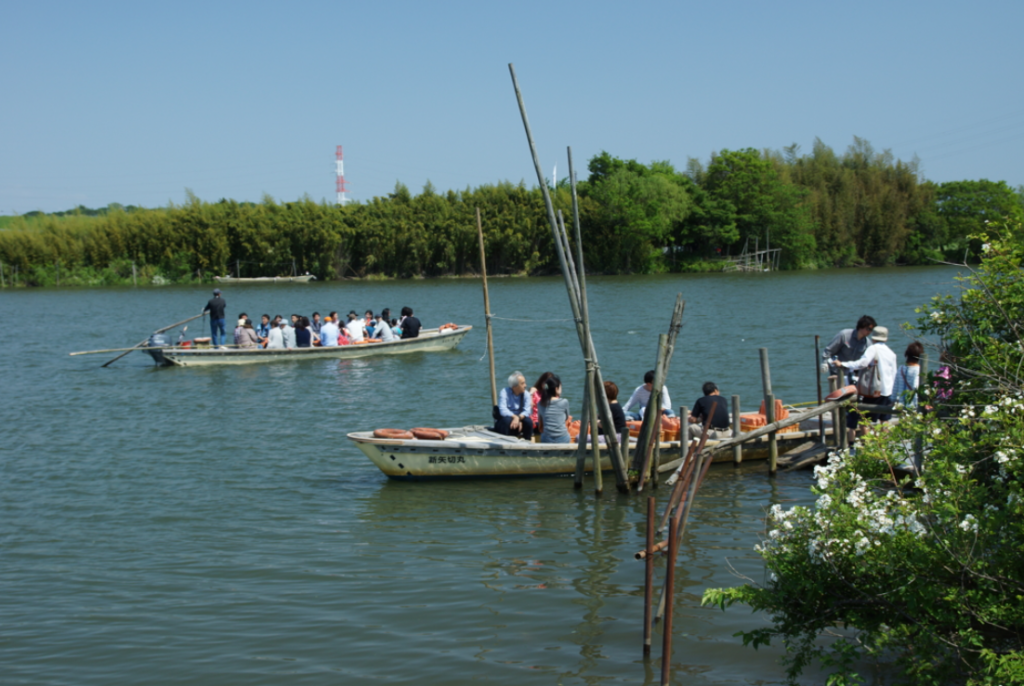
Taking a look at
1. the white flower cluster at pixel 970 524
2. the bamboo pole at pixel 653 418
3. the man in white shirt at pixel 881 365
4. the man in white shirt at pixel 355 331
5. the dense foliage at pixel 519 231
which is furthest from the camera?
the dense foliage at pixel 519 231

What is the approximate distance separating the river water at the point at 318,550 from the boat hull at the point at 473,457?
0.88ft

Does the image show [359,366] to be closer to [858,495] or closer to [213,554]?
[213,554]

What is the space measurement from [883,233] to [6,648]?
288 ft

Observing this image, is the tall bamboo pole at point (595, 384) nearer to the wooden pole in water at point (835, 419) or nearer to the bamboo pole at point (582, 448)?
the bamboo pole at point (582, 448)

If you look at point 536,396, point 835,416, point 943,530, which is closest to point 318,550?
point 536,396

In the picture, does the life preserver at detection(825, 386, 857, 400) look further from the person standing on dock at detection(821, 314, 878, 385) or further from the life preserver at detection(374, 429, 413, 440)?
the life preserver at detection(374, 429, 413, 440)

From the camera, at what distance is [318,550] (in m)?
9.89

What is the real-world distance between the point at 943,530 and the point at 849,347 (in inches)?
328

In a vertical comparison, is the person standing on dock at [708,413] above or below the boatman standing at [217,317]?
below

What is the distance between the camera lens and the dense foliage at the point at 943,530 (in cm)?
467

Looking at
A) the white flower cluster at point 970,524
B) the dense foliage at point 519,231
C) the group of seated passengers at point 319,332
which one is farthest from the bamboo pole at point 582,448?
the dense foliage at point 519,231

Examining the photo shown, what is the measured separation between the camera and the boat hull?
12.3 m

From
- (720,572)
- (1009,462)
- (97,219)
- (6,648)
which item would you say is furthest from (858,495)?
(97,219)

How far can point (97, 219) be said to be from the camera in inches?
3413
